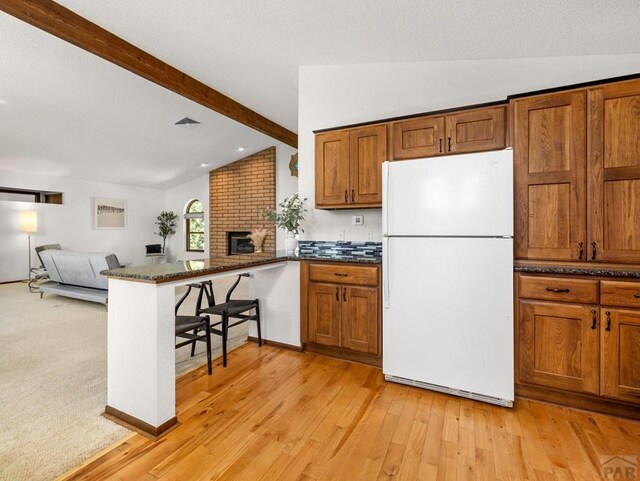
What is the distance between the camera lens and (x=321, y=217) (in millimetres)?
3309

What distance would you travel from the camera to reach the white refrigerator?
2.01m

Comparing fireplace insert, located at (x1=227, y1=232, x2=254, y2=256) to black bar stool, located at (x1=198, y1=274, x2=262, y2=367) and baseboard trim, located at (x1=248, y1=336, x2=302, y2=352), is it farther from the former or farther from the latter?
black bar stool, located at (x1=198, y1=274, x2=262, y2=367)

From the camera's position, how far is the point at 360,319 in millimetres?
2615

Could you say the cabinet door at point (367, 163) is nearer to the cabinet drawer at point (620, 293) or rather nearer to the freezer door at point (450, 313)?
the freezer door at point (450, 313)

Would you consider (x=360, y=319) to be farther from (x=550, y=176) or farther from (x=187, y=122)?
(x=187, y=122)

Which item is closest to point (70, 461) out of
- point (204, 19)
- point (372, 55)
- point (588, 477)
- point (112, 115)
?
point (588, 477)

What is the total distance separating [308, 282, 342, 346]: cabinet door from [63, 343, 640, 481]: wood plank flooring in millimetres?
481

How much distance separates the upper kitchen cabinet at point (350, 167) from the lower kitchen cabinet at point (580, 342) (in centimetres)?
135

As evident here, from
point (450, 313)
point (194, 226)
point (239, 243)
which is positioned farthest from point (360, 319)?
point (194, 226)

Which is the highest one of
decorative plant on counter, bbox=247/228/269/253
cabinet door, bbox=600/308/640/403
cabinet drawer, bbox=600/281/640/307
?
decorative plant on counter, bbox=247/228/269/253

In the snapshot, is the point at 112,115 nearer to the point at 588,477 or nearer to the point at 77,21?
the point at 77,21

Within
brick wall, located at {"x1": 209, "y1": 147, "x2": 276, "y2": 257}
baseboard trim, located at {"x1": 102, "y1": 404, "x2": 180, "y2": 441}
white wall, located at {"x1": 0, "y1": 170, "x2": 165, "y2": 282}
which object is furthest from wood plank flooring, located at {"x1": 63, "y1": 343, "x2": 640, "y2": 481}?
white wall, located at {"x1": 0, "y1": 170, "x2": 165, "y2": 282}

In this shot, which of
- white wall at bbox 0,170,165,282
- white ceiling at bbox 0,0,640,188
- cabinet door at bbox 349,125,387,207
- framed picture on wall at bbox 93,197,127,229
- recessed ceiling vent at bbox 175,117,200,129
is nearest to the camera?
white ceiling at bbox 0,0,640,188

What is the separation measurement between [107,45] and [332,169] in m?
2.32
